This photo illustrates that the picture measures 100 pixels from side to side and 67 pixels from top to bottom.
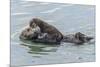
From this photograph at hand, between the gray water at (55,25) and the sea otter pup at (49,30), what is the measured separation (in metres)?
0.04

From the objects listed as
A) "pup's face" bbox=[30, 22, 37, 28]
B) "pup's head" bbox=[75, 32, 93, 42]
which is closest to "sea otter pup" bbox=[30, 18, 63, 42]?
"pup's face" bbox=[30, 22, 37, 28]

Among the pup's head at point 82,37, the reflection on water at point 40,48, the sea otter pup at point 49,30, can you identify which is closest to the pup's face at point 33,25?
the sea otter pup at point 49,30

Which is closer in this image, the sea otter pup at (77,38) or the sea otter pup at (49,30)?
the sea otter pup at (49,30)

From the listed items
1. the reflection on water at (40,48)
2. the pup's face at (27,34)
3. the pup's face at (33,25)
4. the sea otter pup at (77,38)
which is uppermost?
the pup's face at (33,25)

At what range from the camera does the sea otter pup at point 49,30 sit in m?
2.33

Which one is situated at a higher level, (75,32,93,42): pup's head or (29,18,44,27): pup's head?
(29,18,44,27): pup's head

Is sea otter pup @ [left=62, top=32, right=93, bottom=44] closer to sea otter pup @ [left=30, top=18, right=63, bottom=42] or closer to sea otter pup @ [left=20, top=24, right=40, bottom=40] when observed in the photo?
sea otter pup @ [left=30, top=18, right=63, bottom=42]

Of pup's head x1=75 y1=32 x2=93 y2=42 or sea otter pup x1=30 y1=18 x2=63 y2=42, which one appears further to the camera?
pup's head x1=75 y1=32 x2=93 y2=42

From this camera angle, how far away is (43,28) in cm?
236

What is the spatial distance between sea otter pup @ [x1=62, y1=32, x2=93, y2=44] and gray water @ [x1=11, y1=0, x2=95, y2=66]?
0.04 metres

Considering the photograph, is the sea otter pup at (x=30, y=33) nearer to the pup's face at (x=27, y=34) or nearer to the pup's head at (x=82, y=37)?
the pup's face at (x=27, y=34)

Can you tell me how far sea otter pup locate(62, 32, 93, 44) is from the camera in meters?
2.46

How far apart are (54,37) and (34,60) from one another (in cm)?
34
